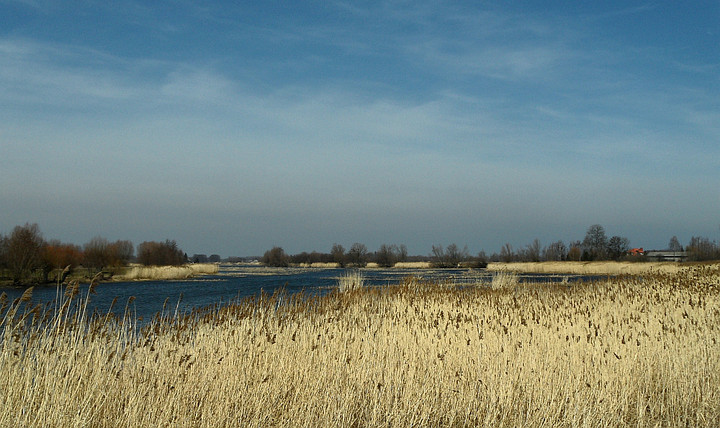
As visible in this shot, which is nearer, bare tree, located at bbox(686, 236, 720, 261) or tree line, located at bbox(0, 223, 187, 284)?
tree line, located at bbox(0, 223, 187, 284)

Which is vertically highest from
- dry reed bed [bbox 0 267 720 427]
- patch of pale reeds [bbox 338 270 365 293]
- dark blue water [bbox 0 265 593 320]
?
patch of pale reeds [bbox 338 270 365 293]

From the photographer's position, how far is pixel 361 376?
5883 mm

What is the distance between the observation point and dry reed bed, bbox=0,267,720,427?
4.64m

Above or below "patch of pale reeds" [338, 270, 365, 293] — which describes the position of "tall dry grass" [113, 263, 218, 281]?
below

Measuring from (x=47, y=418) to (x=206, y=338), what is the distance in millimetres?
3011

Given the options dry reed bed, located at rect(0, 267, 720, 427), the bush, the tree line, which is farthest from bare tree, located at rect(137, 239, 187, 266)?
dry reed bed, located at rect(0, 267, 720, 427)

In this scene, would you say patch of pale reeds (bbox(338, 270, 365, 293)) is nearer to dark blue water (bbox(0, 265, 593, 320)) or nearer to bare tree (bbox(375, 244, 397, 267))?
dark blue water (bbox(0, 265, 593, 320))

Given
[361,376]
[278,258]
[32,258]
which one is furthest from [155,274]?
[278,258]

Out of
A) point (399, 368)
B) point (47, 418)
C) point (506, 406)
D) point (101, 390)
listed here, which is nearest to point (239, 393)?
point (101, 390)

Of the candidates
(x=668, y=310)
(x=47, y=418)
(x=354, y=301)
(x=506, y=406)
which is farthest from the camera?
(x=354, y=301)

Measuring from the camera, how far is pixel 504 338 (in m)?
7.52

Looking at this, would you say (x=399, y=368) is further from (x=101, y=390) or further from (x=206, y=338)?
(x=101, y=390)

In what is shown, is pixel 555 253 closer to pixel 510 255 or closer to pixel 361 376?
pixel 510 255

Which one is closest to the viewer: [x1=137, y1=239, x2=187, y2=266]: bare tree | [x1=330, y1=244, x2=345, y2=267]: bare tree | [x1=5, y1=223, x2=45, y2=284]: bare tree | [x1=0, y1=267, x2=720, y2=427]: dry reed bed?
[x1=0, y1=267, x2=720, y2=427]: dry reed bed
